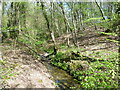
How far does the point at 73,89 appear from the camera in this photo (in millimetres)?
4777

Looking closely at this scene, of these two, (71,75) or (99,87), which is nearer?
(99,87)

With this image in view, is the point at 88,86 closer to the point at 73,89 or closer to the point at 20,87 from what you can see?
the point at 73,89

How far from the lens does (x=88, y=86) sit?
14.9 ft

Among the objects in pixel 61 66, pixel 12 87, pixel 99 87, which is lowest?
pixel 61 66

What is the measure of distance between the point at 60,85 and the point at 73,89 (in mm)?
759

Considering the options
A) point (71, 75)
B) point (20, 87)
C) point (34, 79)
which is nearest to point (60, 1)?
point (71, 75)

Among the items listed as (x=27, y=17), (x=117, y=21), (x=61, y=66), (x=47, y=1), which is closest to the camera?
(x=117, y=21)

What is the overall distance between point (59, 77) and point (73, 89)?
1.61 meters

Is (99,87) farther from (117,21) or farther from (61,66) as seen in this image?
(61,66)

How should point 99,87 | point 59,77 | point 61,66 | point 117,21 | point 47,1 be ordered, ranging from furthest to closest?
point 47,1, point 61,66, point 59,77, point 99,87, point 117,21

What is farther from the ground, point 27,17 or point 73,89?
point 27,17

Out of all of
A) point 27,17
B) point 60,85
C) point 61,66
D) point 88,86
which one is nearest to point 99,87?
point 88,86

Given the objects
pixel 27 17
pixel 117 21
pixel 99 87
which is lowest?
pixel 99 87

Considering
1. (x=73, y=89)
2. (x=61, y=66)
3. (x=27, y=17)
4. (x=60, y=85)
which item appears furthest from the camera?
(x=27, y=17)
